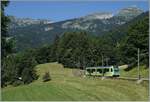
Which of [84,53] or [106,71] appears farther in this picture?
[84,53]

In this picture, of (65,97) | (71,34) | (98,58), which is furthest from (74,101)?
(71,34)

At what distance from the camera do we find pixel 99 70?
84.9 meters

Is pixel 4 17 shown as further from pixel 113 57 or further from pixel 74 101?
pixel 113 57

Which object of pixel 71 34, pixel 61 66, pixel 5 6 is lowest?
pixel 61 66

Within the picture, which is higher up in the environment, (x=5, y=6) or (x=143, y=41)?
(x=5, y=6)

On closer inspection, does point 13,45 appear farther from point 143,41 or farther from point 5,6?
point 143,41

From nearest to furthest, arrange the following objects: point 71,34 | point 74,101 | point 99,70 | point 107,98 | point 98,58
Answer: point 74,101 < point 107,98 < point 99,70 < point 98,58 < point 71,34

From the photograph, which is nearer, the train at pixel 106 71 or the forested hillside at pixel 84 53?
the train at pixel 106 71

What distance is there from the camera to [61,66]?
486 feet

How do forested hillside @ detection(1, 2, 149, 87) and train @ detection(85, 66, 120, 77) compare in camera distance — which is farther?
forested hillside @ detection(1, 2, 149, 87)

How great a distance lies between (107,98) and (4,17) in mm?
11164

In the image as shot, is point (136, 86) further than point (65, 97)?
Yes

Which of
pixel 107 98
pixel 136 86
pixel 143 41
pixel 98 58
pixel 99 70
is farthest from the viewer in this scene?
pixel 98 58

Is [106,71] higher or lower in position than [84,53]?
higher
